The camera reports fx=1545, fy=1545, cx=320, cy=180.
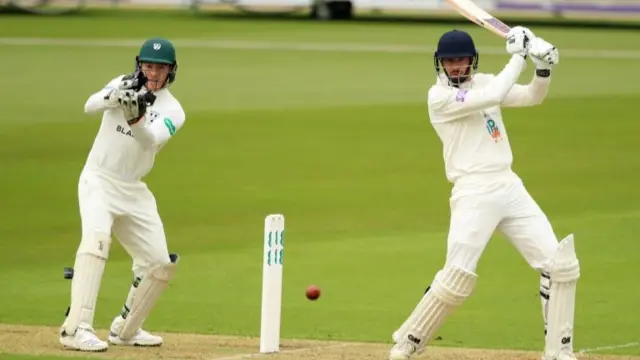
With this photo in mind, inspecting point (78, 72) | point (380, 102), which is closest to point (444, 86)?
point (380, 102)

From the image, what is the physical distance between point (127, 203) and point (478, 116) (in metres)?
2.28

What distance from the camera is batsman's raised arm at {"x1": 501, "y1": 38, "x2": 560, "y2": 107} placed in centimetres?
924

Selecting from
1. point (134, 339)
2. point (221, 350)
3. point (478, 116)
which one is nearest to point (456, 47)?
point (478, 116)

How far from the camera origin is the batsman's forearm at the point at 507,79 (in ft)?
29.8

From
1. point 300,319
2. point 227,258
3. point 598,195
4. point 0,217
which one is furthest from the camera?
point 598,195

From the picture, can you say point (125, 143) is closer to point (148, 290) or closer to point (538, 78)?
point (148, 290)

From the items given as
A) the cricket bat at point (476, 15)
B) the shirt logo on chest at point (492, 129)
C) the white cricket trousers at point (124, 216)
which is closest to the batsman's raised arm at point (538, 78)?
the shirt logo on chest at point (492, 129)

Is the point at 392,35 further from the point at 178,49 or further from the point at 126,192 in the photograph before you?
the point at 126,192

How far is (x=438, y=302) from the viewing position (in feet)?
29.9

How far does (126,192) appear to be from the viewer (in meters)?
9.76

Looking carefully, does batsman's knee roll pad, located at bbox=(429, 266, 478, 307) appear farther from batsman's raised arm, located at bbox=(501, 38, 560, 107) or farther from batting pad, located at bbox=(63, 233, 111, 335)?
batting pad, located at bbox=(63, 233, 111, 335)

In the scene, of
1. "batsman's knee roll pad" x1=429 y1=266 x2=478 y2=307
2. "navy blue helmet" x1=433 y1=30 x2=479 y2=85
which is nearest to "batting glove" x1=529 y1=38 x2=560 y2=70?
"navy blue helmet" x1=433 y1=30 x2=479 y2=85

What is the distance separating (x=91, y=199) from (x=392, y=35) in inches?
955

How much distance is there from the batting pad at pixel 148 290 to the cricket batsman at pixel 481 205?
5.23 feet
